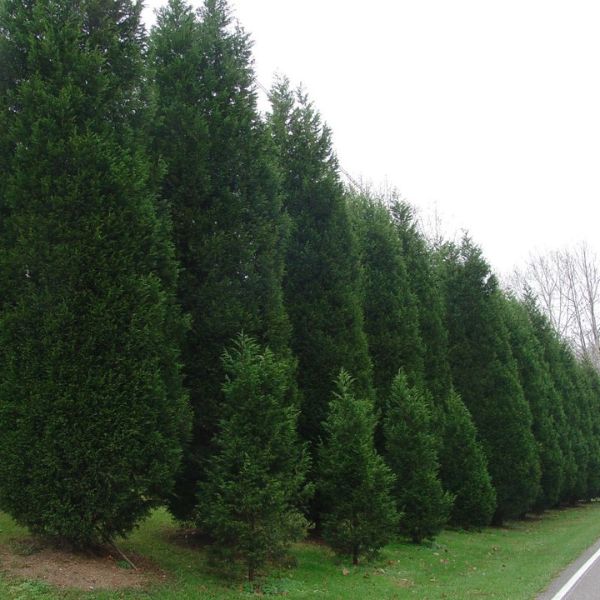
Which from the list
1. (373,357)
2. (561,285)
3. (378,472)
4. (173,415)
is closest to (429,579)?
(378,472)

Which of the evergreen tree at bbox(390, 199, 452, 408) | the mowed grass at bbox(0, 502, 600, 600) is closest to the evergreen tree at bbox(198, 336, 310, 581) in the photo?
the mowed grass at bbox(0, 502, 600, 600)

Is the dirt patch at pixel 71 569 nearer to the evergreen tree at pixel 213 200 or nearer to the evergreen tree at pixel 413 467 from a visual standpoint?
the evergreen tree at pixel 213 200

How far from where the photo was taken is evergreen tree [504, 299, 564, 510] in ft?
73.4

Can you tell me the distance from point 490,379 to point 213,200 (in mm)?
13152

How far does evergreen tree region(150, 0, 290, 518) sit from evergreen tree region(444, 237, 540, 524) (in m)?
11.7

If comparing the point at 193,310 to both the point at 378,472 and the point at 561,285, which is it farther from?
the point at 561,285

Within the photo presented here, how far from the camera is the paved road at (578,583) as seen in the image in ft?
28.8

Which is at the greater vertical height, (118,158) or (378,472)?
(118,158)

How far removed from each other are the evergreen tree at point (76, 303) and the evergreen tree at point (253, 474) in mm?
705

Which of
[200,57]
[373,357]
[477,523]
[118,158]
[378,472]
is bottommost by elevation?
[477,523]

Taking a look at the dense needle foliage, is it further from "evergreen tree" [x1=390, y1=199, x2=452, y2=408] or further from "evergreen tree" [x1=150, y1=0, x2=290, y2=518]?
"evergreen tree" [x1=390, y1=199, x2=452, y2=408]

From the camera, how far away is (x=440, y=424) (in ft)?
54.1

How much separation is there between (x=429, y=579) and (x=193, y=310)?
228 inches

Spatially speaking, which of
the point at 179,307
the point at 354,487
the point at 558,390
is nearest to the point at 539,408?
the point at 558,390
